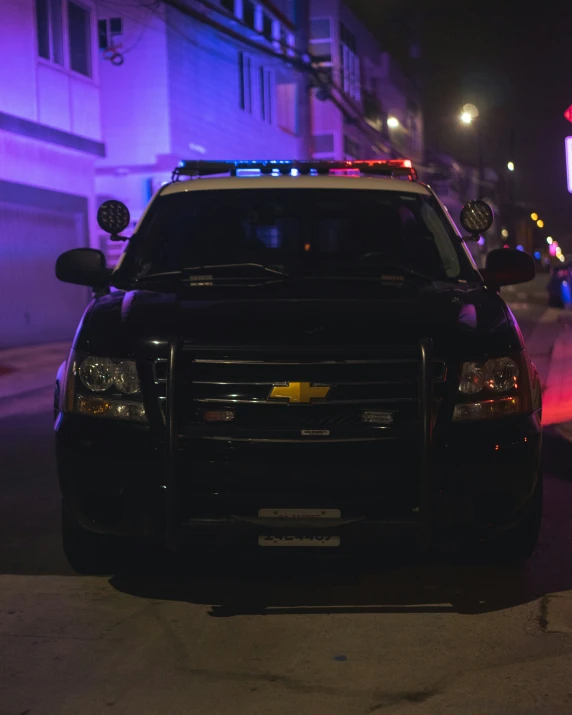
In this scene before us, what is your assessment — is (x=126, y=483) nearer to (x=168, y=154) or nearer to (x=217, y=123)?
(x=168, y=154)

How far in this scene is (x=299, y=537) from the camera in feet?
13.6

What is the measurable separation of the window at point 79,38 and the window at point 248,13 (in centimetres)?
798

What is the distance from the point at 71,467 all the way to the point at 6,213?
18296 millimetres

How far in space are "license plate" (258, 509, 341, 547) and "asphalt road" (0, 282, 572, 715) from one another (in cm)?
33

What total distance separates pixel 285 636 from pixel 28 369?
1284cm

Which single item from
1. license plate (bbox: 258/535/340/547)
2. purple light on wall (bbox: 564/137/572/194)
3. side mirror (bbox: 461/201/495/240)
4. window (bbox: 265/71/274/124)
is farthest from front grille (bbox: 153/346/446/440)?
window (bbox: 265/71/274/124)

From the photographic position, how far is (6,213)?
70.5 ft

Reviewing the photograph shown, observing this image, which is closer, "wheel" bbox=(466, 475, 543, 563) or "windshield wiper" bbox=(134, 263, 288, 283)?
"wheel" bbox=(466, 475, 543, 563)

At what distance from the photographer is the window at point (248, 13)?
101 feet

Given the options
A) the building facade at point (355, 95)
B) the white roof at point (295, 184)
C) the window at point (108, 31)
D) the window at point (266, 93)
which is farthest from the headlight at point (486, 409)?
the building facade at point (355, 95)

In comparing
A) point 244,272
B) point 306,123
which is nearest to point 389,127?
point 306,123

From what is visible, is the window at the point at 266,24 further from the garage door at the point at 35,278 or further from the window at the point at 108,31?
the garage door at the point at 35,278

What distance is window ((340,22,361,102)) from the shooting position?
148 feet

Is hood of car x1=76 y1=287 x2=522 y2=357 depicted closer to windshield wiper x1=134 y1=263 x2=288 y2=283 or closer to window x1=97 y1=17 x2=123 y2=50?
windshield wiper x1=134 y1=263 x2=288 y2=283
